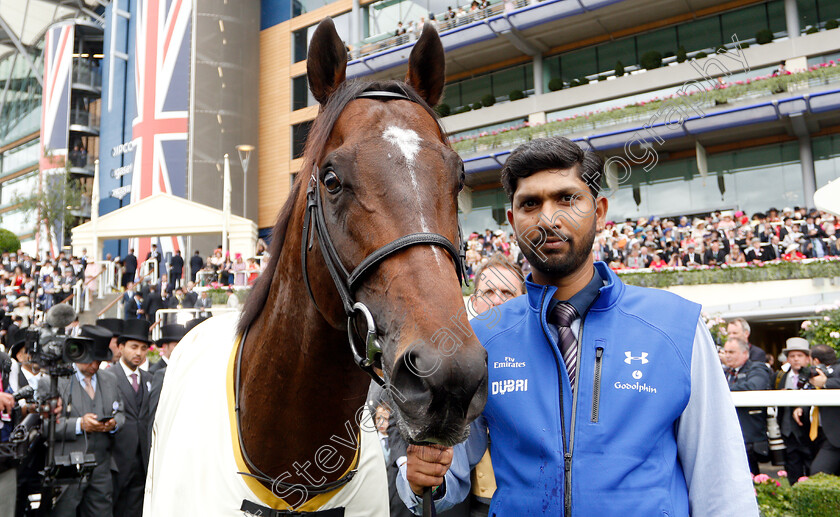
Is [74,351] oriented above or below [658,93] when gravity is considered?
below

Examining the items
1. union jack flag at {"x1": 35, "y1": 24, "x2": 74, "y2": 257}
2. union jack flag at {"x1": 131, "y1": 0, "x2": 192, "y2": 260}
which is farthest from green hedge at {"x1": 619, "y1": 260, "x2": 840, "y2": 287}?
union jack flag at {"x1": 35, "y1": 24, "x2": 74, "y2": 257}

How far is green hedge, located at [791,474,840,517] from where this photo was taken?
12.5 ft

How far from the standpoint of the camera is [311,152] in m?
1.86

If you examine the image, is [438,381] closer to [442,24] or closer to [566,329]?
[566,329]

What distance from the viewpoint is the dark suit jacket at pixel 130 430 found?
5.58 meters

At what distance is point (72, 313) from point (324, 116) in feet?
12.8

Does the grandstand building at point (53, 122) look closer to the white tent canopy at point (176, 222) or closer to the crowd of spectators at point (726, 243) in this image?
the white tent canopy at point (176, 222)

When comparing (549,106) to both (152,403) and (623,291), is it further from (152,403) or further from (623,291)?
(623,291)

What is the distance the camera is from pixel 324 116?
6.07ft

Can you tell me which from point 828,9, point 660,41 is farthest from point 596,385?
point 660,41

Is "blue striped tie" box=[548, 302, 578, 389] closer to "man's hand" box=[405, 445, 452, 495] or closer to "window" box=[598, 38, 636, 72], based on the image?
"man's hand" box=[405, 445, 452, 495]

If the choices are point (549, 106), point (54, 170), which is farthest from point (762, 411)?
point (54, 170)

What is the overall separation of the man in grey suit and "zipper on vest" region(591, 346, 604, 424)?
174 inches

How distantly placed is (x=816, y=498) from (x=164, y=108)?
94.6 feet
